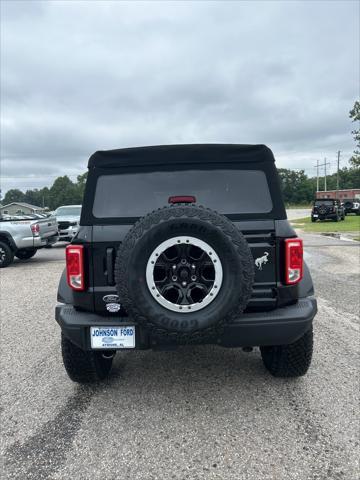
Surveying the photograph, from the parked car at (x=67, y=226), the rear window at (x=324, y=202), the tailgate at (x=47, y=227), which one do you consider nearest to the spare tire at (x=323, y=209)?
the rear window at (x=324, y=202)

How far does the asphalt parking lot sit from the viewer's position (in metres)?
2.25

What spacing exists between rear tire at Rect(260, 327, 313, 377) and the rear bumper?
417 millimetres

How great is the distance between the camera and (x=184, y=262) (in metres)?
2.45

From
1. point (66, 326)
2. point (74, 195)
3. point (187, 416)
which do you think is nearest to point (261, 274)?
point (187, 416)

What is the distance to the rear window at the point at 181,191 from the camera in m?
2.92

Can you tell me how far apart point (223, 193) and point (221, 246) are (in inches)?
26.8

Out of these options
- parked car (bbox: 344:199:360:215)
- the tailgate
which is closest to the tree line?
parked car (bbox: 344:199:360:215)

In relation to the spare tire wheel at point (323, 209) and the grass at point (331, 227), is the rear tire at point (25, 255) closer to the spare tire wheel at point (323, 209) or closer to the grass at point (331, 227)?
the grass at point (331, 227)

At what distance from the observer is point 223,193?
2.96 m

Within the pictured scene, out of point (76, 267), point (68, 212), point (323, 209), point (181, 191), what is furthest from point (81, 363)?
point (323, 209)

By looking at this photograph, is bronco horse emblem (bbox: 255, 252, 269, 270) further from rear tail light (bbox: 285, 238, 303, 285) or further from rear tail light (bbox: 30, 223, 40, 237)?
rear tail light (bbox: 30, 223, 40, 237)

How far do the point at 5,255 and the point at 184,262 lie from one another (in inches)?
363

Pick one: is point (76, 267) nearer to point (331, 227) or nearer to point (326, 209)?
point (331, 227)

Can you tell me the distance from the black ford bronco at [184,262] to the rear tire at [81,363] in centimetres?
1
